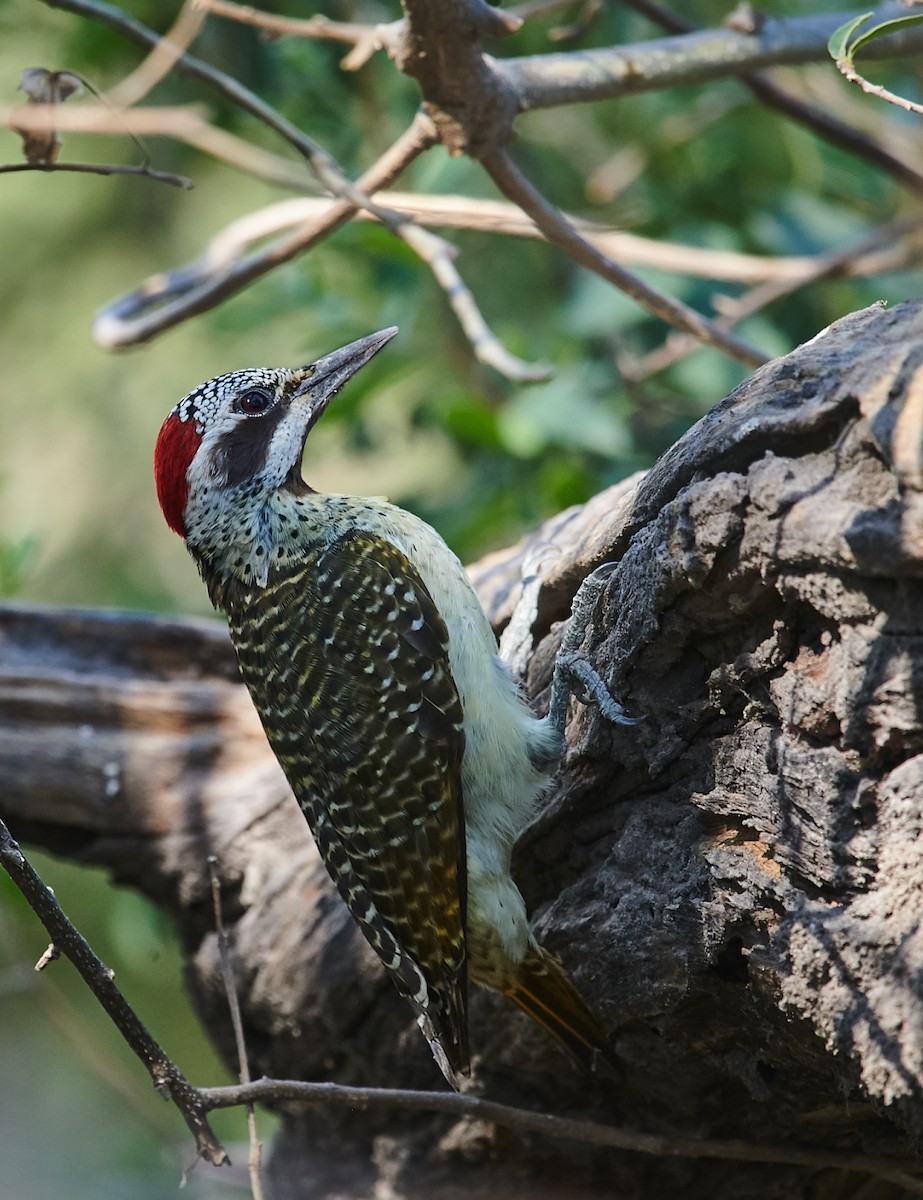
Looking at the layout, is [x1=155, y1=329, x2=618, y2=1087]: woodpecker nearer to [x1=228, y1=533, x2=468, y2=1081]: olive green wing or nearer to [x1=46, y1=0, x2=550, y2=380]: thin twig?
[x1=228, y1=533, x2=468, y2=1081]: olive green wing

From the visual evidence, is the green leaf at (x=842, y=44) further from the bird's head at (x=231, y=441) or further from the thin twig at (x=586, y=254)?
the bird's head at (x=231, y=441)

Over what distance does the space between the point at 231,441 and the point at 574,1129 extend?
1.98 meters

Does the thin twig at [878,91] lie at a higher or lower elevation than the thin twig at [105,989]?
higher

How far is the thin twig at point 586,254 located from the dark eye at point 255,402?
33.9 inches

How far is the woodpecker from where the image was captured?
2.86 metres

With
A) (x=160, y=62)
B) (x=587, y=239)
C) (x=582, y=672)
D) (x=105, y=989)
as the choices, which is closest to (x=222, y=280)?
(x=160, y=62)

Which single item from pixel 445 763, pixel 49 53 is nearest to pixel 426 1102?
pixel 445 763

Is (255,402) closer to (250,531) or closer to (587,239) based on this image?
(250,531)

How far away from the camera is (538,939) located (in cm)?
291

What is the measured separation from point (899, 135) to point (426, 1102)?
501 cm

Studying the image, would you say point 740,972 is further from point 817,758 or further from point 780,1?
point 780,1

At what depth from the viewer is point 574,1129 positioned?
2863mm

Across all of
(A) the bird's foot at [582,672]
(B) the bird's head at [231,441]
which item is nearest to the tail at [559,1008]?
(A) the bird's foot at [582,672]

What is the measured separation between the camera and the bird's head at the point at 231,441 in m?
3.37
